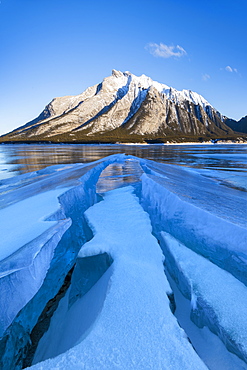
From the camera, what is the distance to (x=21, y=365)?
7.53 ft

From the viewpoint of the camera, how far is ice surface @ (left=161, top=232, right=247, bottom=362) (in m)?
2.00

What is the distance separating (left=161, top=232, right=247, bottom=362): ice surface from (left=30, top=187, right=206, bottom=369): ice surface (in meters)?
0.36

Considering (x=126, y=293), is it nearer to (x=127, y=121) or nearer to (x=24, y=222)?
(x=24, y=222)

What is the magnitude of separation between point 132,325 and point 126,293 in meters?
0.44

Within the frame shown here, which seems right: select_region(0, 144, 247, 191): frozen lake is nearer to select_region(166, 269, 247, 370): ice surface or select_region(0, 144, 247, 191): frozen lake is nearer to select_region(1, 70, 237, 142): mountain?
select_region(166, 269, 247, 370): ice surface

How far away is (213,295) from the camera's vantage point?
2.43 meters

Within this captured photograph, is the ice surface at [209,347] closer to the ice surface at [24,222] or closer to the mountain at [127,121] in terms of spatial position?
the ice surface at [24,222]

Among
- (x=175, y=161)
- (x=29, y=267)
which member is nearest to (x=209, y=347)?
(x=29, y=267)

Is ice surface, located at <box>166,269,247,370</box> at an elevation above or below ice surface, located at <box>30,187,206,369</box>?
below

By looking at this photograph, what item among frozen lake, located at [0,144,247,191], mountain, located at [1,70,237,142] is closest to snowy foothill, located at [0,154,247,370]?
frozen lake, located at [0,144,247,191]

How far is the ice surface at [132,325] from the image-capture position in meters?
1.54

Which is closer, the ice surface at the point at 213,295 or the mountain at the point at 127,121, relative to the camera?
the ice surface at the point at 213,295

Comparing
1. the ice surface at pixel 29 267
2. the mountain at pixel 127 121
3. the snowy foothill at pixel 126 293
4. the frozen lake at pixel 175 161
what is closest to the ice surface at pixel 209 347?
the snowy foothill at pixel 126 293

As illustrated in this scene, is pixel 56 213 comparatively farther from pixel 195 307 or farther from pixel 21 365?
pixel 195 307
